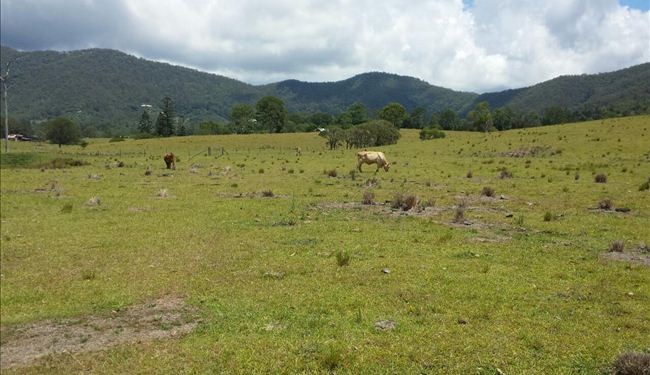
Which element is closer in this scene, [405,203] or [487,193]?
[405,203]

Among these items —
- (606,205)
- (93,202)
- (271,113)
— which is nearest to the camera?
(606,205)

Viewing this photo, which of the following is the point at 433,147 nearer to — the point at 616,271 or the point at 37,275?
the point at 616,271

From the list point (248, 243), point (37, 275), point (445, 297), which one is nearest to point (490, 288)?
point (445, 297)

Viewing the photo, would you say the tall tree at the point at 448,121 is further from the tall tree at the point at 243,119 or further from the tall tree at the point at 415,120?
the tall tree at the point at 243,119

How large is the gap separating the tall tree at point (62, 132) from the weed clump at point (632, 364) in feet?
383

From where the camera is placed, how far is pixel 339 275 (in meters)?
12.7

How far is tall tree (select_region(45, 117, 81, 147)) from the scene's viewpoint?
107438 mm

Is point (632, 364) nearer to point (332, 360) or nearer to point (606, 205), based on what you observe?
point (332, 360)

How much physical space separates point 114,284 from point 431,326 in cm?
769

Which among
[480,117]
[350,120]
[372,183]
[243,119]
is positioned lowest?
[372,183]

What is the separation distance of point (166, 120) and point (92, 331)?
6011 inches

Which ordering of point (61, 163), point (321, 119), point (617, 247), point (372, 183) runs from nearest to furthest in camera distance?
1. point (617, 247)
2. point (372, 183)
3. point (61, 163)
4. point (321, 119)

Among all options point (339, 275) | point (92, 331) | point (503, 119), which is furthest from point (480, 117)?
point (92, 331)

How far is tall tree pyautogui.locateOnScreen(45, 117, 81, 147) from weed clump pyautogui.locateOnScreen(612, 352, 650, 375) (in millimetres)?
116848
